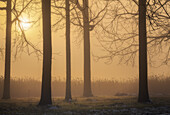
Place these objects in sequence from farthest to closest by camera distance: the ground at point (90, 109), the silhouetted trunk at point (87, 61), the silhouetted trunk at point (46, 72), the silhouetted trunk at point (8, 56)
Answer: the silhouetted trunk at point (87, 61)
the silhouetted trunk at point (8, 56)
the silhouetted trunk at point (46, 72)
the ground at point (90, 109)

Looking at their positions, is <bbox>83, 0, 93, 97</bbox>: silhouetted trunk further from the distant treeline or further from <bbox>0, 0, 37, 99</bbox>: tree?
<bbox>0, 0, 37, 99</bbox>: tree

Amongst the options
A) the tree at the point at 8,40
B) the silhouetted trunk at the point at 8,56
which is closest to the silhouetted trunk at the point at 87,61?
the tree at the point at 8,40

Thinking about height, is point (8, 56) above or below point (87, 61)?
above

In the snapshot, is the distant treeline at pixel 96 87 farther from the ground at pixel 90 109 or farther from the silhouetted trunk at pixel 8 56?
the ground at pixel 90 109

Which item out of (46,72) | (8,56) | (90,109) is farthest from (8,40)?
(90,109)

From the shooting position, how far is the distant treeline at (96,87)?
873 inches

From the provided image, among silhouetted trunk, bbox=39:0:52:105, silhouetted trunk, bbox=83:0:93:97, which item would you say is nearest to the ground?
silhouetted trunk, bbox=39:0:52:105

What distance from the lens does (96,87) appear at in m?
23.3

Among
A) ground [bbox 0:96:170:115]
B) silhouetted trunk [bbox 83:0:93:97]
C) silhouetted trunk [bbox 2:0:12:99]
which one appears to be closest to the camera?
ground [bbox 0:96:170:115]

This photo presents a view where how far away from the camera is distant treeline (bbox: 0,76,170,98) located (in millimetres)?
22172

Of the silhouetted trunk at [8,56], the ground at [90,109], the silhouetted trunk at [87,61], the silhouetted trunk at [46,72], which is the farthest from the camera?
the silhouetted trunk at [87,61]

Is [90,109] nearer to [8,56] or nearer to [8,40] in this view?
[8,56]

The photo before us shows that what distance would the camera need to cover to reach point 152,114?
999 cm

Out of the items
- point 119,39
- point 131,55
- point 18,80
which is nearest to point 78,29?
point 119,39
